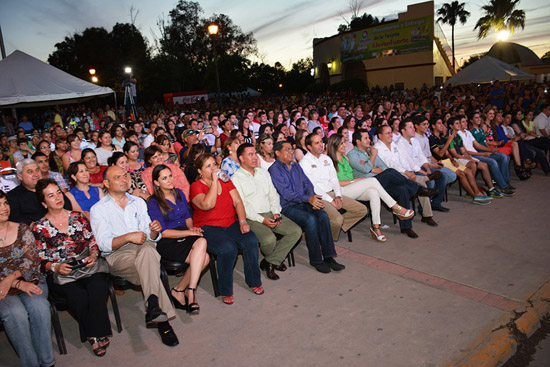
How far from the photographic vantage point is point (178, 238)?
Result: 4227 millimetres

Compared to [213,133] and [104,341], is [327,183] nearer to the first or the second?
[104,341]

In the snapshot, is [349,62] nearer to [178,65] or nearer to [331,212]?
[178,65]

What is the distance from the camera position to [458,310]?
370 cm

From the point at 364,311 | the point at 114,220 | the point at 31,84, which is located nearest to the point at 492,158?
the point at 364,311

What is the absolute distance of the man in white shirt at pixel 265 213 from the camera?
15.4 ft

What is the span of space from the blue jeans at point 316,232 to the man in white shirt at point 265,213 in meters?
0.10

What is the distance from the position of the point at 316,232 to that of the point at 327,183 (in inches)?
42.1

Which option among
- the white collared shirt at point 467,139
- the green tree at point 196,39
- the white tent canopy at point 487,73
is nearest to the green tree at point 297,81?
the green tree at point 196,39

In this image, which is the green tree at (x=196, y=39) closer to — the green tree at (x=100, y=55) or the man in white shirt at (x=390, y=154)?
the green tree at (x=100, y=55)

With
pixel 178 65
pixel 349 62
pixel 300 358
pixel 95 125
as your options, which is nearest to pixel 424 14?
pixel 349 62

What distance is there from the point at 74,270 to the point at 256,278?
5.88 feet

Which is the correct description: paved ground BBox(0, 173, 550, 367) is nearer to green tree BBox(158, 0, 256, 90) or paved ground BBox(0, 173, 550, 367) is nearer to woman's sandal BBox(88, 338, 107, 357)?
woman's sandal BBox(88, 338, 107, 357)

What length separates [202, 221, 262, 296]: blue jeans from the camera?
4148 mm

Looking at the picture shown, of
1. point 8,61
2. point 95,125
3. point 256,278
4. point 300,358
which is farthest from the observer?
point 95,125
